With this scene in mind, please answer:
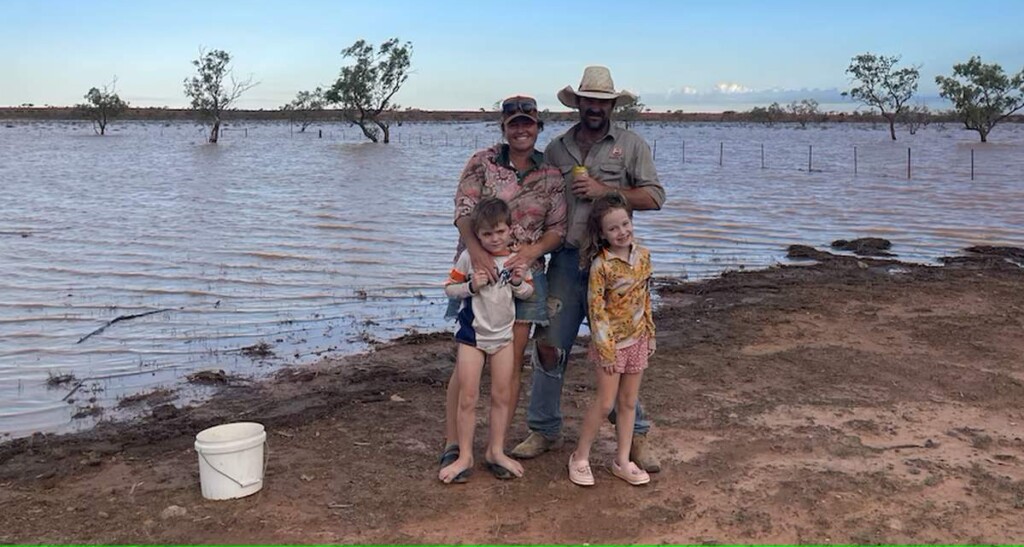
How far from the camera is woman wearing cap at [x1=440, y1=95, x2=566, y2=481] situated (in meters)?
4.10

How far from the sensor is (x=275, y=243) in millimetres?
13453

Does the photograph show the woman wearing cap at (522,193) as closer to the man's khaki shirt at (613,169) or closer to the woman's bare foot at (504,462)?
the man's khaki shirt at (613,169)

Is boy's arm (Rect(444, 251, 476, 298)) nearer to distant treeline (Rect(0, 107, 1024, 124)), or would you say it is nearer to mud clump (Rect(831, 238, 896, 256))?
mud clump (Rect(831, 238, 896, 256))

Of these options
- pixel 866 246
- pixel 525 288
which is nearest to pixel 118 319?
pixel 525 288

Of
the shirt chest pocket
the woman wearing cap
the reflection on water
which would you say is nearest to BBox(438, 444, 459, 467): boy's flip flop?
the woman wearing cap

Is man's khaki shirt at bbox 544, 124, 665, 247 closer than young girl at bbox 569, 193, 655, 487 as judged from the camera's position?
No

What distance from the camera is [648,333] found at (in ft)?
14.1

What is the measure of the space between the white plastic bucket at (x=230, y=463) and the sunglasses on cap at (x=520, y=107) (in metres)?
1.94

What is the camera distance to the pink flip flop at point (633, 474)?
4273 millimetres

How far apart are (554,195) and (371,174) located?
24.9 m

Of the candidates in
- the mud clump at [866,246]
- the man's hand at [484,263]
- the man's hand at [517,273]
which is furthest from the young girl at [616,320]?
the mud clump at [866,246]

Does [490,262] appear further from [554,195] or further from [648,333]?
[648,333]

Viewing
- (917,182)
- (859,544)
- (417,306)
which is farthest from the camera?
(917,182)

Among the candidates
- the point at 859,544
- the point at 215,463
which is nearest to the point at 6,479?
the point at 215,463
